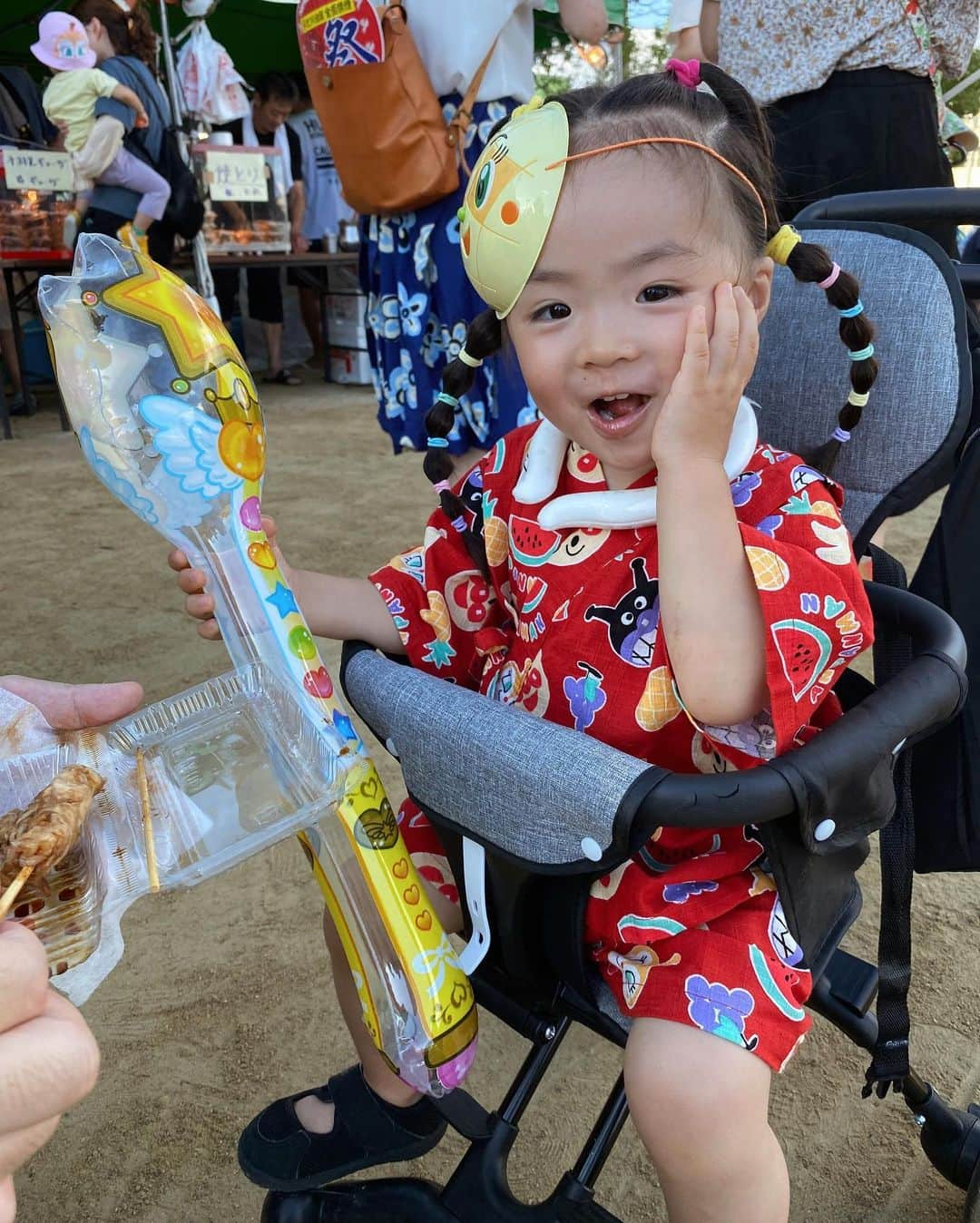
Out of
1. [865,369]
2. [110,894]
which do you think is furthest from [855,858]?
[110,894]

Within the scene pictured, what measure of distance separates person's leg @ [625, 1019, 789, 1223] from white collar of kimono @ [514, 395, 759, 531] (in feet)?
1.43

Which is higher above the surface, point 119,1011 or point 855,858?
point 855,858

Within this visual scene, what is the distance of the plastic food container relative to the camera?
0.69 metres

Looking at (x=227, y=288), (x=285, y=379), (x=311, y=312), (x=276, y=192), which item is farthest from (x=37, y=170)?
(x=311, y=312)

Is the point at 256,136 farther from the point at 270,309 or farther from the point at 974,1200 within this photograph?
the point at 974,1200

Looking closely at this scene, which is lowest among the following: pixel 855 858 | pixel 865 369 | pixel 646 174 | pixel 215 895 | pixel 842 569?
pixel 215 895

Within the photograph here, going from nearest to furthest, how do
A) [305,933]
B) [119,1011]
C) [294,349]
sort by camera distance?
[119,1011], [305,933], [294,349]

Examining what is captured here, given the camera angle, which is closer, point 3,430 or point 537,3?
point 537,3

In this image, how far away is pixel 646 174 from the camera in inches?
33.5

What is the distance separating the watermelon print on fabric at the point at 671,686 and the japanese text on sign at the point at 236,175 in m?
4.86

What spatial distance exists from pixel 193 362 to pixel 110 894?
434 millimetres

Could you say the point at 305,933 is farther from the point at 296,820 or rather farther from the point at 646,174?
the point at 646,174

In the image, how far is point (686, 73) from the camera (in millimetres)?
970

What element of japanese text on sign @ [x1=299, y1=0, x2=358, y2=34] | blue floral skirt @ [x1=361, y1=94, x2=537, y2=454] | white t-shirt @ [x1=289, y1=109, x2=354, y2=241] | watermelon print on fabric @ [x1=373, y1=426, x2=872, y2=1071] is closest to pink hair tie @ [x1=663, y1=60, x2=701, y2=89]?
watermelon print on fabric @ [x1=373, y1=426, x2=872, y2=1071]
